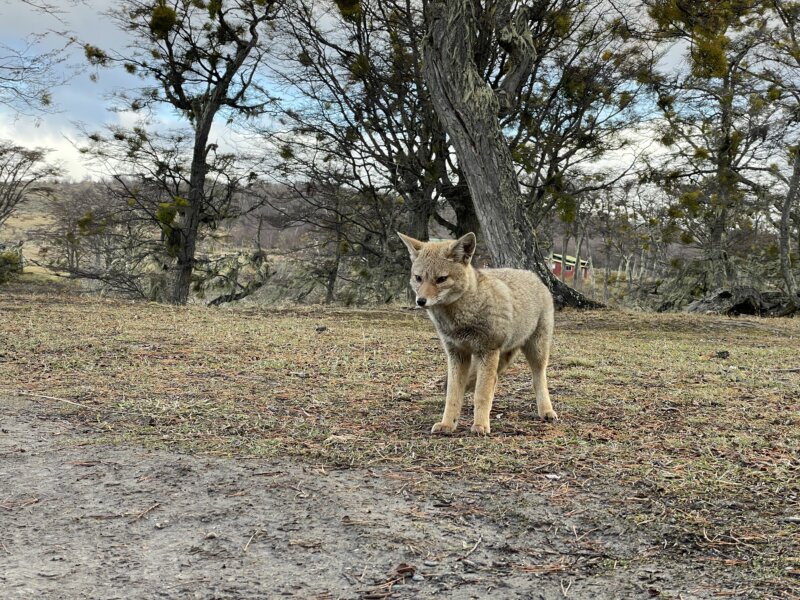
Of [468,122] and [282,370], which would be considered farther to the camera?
[468,122]

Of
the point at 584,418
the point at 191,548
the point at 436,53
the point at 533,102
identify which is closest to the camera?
the point at 191,548

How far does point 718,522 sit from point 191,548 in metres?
2.49

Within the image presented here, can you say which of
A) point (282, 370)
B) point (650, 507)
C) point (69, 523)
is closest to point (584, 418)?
point (650, 507)

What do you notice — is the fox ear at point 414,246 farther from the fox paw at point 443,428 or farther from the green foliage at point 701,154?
the green foliage at point 701,154

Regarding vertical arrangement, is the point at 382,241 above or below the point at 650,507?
above

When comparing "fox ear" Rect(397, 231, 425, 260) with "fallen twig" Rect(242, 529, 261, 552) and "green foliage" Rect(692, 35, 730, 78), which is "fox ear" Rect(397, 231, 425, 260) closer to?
"fallen twig" Rect(242, 529, 261, 552)

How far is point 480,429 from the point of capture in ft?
16.2

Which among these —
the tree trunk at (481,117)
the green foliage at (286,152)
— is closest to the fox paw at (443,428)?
the tree trunk at (481,117)

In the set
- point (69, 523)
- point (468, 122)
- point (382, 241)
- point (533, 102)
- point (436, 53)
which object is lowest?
point (69, 523)

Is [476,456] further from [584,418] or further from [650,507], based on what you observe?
[584,418]

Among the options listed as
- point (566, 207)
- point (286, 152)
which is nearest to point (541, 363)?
point (566, 207)

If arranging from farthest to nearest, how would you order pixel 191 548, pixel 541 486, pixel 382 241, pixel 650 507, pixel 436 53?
1. pixel 382 241
2. pixel 436 53
3. pixel 541 486
4. pixel 650 507
5. pixel 191 548

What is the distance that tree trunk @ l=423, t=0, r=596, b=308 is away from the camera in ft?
41.9

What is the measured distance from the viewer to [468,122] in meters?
13.0
